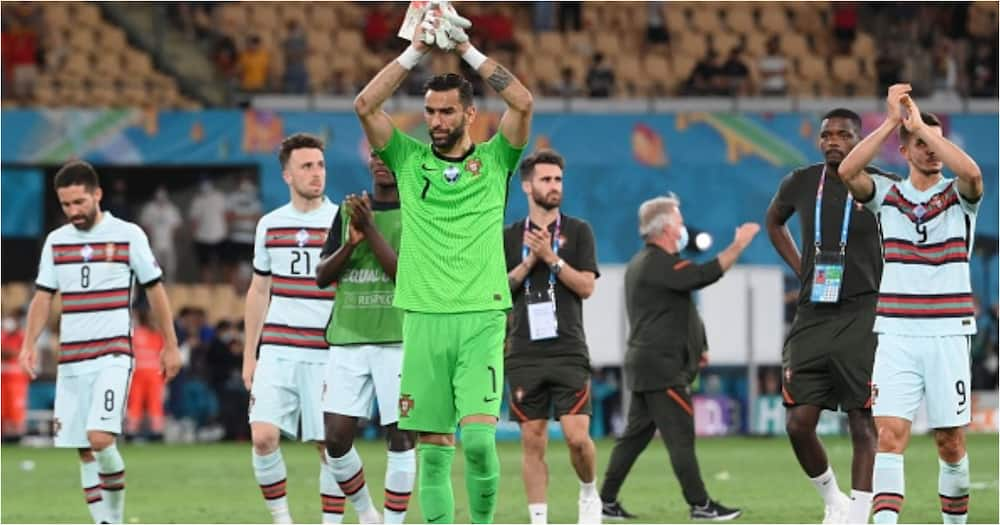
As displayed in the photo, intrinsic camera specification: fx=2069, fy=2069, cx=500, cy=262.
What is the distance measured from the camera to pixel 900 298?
10.4 m

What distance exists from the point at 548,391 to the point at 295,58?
18092 mm

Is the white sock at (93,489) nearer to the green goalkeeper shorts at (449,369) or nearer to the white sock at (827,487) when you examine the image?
the green goalkeeper shorts at (449,369)

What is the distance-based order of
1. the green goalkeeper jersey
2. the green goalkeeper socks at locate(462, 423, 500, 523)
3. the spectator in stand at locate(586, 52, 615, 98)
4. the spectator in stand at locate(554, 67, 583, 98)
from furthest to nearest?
the spectator in stand at locate(586, 52, 615, 98)
the spectator in stand at locate(554, 67, 583, 98)
the green goalkeeper jersey
the green goalkeeper socks at locate(462, 423, 500, 523)

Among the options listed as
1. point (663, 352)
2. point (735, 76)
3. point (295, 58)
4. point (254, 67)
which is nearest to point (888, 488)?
point (663, 352)

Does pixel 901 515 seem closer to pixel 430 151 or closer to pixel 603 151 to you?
pixel 430 151

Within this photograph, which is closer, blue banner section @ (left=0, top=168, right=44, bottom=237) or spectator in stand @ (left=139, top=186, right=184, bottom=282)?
blue banner section @ (left=0, top=168, right=44, bottom=237)

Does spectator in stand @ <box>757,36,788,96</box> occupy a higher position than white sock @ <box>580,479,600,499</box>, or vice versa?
spectator in stand @ <box>757,36,788,96</box>

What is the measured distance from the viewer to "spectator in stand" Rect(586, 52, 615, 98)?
1191 inches

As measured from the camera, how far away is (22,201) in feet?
91.8

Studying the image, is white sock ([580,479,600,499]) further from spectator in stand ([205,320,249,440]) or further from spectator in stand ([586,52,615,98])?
spectator in stand ([586,52,615,98])

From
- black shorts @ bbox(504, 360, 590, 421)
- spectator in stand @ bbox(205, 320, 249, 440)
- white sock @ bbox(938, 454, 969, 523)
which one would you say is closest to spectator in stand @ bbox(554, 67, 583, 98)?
spectator in stand @ bbox(205, 320, 249, 440)

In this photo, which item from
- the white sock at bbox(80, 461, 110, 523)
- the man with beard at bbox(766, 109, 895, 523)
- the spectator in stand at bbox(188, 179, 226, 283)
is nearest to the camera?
the man with beard at bbox(766, 109, 895, 523)

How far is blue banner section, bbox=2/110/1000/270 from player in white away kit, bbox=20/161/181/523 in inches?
589

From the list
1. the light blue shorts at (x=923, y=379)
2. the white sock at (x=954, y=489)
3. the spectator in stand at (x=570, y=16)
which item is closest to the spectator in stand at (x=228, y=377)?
the spectator in stand at (x=570, y=16)
